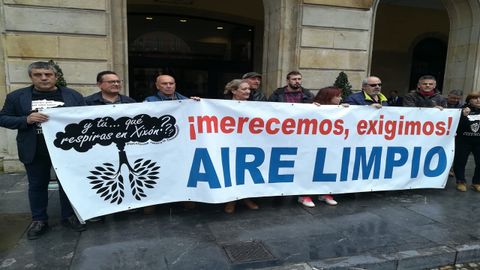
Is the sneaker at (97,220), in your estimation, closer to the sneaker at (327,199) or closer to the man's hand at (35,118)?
the man's hand at (35,118)

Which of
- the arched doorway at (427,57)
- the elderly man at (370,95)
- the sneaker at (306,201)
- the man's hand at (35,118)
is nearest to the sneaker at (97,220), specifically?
the man's hand at (35,118)

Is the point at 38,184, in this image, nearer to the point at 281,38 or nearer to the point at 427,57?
the point at 281,38

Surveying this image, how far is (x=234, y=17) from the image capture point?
12.1 meters

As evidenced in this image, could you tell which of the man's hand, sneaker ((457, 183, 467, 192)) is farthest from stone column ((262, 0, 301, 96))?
the man's hand

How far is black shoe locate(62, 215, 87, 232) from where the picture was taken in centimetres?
381

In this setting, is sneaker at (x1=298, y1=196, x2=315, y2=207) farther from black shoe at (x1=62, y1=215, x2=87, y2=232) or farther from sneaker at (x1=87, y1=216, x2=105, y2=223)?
black shoe at (x1=62, y1=215, x2=87, y2=232)

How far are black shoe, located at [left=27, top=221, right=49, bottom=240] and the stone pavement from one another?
7 cm

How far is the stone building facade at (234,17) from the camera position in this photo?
614cm

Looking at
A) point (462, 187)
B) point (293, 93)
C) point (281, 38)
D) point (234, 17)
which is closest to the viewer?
point (293, 93)

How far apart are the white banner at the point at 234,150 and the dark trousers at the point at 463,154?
0.41m

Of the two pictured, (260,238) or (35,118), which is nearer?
(35,118)

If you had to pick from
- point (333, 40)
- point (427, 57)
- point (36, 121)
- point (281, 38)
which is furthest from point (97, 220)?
point (427, 57)

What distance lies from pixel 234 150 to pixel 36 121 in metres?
2.13

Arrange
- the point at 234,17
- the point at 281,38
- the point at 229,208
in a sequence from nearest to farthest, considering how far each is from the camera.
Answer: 1. the point at 229,208
2. the point at 281,38
3. the point at 234,17
